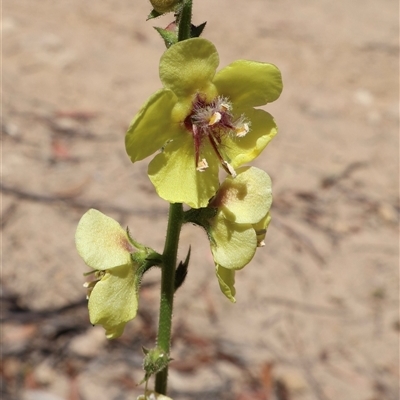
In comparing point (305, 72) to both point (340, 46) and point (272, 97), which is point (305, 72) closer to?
point (340, 46)

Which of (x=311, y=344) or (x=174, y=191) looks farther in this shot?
(x=311, y=344)

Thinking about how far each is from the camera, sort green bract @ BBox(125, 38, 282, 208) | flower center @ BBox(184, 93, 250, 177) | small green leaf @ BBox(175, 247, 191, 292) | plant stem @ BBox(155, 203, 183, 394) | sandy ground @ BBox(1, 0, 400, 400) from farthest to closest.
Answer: sandy ground @ BBox(1, 0, 400, 400)
small green leaf @ BBox(175, 247, 191, 292)
plant stem @ BBox(155, 203, 183, 394)
flower center @ BBox(184, 93, 250, 177)
green bract @ BBox(125, 38, 282, 208)

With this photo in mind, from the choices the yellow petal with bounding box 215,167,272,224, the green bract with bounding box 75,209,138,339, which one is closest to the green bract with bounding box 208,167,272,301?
the yellow petal with bounding box 215,167,272,224

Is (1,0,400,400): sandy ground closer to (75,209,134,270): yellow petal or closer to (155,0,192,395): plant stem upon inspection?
(155,0,192,395): plant stem

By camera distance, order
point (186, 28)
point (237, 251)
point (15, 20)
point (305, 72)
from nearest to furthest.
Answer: point (186, 28) < point (237, 251) < point (15, 20) < point (305, 72)

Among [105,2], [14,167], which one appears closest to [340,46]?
[105,2]

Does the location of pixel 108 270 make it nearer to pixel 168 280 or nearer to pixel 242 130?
pixel 168 280

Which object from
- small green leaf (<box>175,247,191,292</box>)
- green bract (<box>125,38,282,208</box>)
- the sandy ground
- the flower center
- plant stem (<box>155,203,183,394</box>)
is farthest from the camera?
the sandy ground

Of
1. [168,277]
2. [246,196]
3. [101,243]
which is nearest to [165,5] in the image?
[246,196]
